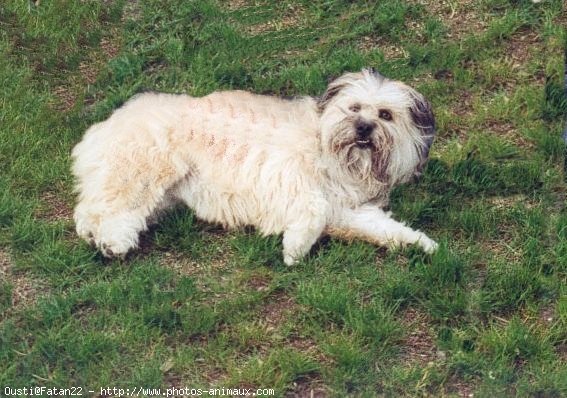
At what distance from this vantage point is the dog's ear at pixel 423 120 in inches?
269

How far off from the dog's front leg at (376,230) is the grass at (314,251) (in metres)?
0.08

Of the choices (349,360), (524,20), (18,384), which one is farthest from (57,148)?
(524,20)

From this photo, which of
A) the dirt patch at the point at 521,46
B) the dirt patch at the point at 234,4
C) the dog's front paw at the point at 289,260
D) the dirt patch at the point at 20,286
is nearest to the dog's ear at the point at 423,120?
the dog's front paw at the point at 289,260

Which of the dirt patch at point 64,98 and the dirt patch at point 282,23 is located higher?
the dirt patch at point 282,23

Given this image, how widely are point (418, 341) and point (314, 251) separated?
3.10 feet

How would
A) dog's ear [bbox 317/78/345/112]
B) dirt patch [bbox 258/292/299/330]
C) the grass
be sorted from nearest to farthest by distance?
the grass
dirt patch [bbox 258/292/299/330]
dog's ear [bbox 317/78/345/112]

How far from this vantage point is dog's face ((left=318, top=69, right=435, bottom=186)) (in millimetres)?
6699

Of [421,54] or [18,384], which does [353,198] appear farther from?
[18,384]

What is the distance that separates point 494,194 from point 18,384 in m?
3.19

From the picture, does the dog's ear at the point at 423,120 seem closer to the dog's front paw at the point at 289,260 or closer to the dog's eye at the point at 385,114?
the dog's eye at the point at 385,114

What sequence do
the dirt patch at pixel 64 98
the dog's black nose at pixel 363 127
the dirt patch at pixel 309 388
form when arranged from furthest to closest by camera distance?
the dirt patch at pixel 64 98 < the dog's black nose at pixel 363 127 < the dirt patch at pixel 309 388

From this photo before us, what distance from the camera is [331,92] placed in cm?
692

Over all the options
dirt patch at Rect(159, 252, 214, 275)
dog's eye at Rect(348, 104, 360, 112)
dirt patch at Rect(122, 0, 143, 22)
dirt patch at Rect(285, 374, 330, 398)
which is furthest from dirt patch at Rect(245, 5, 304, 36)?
dirt patch at Rect(285, 374, 330, 398)

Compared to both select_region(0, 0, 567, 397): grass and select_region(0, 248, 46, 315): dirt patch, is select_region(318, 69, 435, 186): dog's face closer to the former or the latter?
select_region(0, 0, 567, 397): grass
